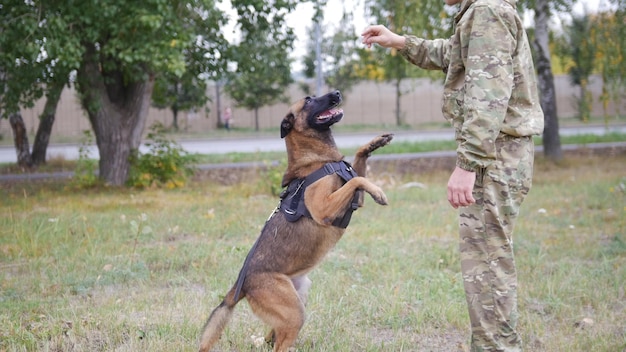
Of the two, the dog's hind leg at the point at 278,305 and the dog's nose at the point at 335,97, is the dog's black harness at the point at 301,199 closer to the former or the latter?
the dog's hind leg at the point at 278,305

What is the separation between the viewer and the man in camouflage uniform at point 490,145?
10.3 ft

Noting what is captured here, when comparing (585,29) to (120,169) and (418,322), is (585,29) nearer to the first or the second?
(120,169)

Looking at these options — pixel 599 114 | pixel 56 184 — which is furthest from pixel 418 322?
pixel 599 114

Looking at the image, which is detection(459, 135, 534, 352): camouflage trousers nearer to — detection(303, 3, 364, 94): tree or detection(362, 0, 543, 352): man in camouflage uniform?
detection(362, 0, 543, 352): man in camouflage uniform

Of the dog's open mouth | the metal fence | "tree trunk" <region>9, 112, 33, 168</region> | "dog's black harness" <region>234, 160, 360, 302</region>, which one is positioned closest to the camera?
"dog's black harness" <region>234, 160, 360, 302</region>

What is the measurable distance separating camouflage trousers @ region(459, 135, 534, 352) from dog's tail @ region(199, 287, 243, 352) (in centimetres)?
136

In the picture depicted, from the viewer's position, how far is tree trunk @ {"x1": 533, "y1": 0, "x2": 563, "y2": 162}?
14.6 meters

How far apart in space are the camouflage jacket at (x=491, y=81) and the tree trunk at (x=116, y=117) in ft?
30.9

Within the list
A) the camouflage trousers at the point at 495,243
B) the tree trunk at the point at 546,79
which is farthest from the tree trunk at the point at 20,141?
the camouflage trousers at the point at 495,243

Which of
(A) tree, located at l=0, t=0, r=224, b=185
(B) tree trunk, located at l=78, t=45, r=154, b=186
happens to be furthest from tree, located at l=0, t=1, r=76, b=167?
(B) tree trunk, located at l=78, t=45, r=154, b=186

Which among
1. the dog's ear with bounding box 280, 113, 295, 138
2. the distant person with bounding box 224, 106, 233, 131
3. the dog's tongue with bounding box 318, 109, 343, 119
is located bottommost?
the dog's ear with bounding box 280, 113, 295, 138

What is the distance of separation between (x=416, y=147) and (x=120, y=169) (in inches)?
383

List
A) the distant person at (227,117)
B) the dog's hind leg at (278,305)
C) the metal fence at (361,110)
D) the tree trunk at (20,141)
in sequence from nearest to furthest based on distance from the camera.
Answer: the dog's hind leg at (278,305) < the tree trunk at (20,141) < the metal fence at (361,110) < the distant person at (227,117)

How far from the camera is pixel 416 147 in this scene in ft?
63.7
